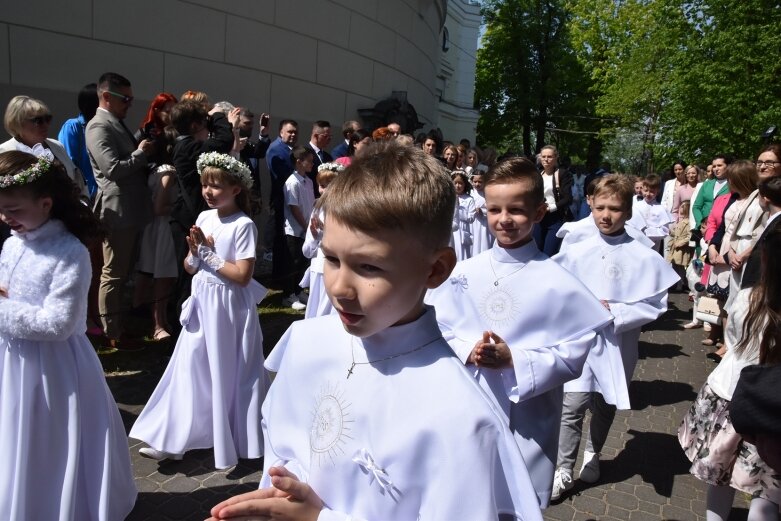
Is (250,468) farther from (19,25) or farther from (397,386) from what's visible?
(19,25)

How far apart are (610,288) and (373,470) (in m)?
3.17

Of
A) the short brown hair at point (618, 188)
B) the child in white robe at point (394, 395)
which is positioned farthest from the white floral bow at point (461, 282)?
the short brown hair at point (618, 188)

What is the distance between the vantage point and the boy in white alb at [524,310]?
9.00ft

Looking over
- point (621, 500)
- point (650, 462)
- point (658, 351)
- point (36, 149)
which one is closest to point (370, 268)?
point (621, 500)

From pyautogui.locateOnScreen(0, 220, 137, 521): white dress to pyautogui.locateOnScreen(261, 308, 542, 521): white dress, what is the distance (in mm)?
1723

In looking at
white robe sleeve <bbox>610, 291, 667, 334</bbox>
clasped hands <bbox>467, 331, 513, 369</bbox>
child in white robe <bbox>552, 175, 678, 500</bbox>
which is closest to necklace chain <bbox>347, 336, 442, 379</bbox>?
clasped hands <bbox>467, 331, 513, 369</bbox>

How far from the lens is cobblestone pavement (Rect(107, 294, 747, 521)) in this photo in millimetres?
3727

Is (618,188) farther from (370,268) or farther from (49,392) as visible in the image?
(49,392)

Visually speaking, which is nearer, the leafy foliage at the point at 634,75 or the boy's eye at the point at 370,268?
the boy's eye at the point at 370,268

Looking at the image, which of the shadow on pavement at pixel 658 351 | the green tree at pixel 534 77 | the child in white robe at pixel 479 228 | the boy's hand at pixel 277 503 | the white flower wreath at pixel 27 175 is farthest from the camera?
the green tree at pixel 534 77

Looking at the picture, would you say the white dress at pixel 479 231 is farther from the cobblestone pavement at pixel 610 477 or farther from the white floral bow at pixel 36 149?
the white floral bow at pixel 36 149

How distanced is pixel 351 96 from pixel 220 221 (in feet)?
29.5

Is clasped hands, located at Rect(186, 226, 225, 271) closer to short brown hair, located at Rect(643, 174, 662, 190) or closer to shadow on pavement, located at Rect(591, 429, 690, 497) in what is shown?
shadow on pavement, located at Rect(591, 429, 690, 497)

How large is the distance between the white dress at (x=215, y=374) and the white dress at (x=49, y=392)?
98 centimetres
